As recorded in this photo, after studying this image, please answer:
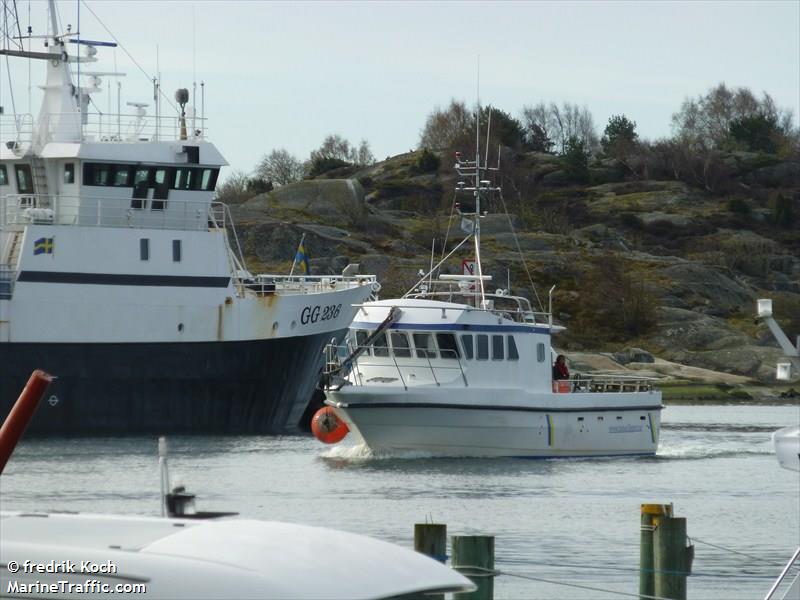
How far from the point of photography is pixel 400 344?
101 feet

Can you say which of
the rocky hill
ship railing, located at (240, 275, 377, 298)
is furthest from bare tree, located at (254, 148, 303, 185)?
ship railing, located at (240, 275, 377, 298)

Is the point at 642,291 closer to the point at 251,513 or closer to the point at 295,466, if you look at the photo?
the point at 295,466

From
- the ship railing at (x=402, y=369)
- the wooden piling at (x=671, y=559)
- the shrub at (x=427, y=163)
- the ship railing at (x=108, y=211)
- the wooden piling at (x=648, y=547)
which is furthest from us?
the shrub at (x=427, y=163)

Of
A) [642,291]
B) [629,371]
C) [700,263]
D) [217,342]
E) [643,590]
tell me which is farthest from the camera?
[700,263]

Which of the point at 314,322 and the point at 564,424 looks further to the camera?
the point at 314,322

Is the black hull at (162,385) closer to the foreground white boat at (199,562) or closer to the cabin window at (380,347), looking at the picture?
the cabin window at (380,347)

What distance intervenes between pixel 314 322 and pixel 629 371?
2851 centimetres

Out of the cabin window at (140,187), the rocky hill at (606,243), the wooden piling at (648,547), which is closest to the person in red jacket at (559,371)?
the cabin window at (140,187)

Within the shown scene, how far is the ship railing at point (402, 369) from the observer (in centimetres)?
3028

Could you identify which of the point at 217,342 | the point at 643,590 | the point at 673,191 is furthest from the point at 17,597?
the point at 673,191

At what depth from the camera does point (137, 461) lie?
3103 cm

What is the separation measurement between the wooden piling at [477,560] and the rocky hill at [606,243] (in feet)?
169

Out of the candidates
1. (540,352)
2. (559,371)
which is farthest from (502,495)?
(559,371)

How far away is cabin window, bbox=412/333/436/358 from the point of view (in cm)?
3055
